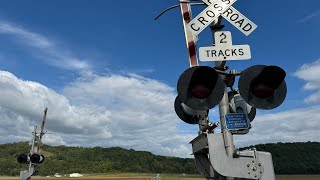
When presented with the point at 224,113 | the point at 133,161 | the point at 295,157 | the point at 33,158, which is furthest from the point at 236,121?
the point at 133,161

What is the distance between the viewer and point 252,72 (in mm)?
3531

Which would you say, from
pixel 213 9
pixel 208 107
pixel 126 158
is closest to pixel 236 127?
pixel 208 107

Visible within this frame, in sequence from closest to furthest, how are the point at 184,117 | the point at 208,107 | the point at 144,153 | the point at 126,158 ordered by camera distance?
the point at 208,107 < the point at 184,117 < the point at 126,158 < the point at 144,153

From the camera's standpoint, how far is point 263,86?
356 centimetres

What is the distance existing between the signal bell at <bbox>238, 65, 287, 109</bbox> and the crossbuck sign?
0.48 metres

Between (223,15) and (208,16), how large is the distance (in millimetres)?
204

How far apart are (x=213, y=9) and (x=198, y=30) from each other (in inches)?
11.7

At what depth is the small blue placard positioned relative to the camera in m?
3.64

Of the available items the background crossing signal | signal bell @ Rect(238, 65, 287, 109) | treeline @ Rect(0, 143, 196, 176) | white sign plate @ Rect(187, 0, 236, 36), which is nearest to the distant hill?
treeline @ Rect(0, 143, 196, 176)

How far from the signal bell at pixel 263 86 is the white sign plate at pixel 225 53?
0.88ft

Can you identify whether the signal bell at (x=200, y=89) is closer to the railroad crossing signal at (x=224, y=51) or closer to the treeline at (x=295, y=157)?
the railroad crossing signal at (x=224, y=51)

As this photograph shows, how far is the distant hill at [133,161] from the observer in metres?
113

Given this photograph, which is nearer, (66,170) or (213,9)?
(213,9)

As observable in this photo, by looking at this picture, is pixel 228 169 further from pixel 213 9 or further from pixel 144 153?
pixel 144 153
